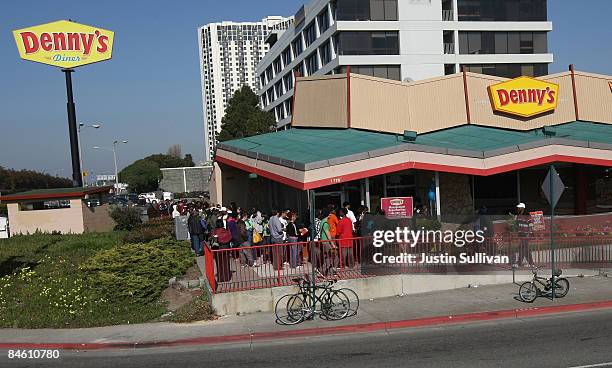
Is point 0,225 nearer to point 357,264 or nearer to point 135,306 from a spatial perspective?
point 135,306

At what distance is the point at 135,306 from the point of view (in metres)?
13.6

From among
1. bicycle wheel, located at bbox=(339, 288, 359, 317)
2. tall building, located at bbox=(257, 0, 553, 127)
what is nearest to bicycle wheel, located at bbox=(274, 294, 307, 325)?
bicycle wheel, located at bbox=(339, 288, 359, 317)

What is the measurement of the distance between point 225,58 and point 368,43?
142 meters

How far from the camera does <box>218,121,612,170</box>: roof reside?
18.2 metres

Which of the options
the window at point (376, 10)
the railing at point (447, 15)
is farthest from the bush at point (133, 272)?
the railing at point (447, 15)

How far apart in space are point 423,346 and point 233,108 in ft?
133

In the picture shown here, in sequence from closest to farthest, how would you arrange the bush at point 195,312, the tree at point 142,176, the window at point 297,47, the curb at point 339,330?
the curb at point 339,330, the bush at point 195,312, the window at point 297,47, the tree at point 142,176

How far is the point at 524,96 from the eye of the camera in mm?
23984

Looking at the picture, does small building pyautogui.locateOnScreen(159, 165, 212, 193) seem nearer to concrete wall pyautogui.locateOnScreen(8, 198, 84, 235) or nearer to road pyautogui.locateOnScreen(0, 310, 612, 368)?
concrete wall pyautogui.locateOnScreen(8, 198, 84, 235)

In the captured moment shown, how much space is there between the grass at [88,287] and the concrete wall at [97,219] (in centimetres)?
838

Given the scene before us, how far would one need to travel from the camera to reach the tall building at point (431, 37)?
52562 millimetres

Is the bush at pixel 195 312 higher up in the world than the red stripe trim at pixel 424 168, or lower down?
lower down

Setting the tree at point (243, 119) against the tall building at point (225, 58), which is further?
the tall building at point (225, 58)

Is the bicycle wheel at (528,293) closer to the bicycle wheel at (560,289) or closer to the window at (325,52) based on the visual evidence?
the bicycle wheel at (560,289)
